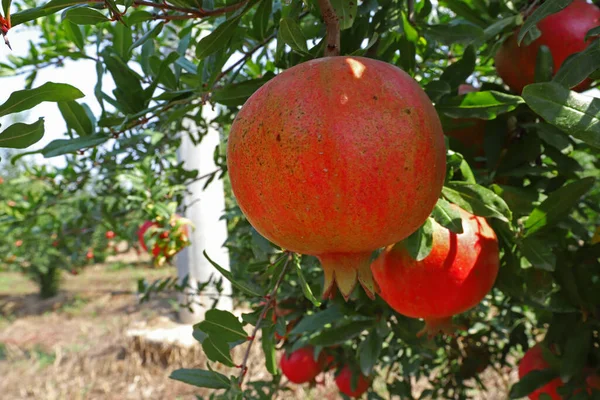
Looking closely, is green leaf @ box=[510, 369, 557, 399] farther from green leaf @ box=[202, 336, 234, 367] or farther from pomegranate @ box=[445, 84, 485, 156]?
green leaf @ box=[202, 336, 234, 367]

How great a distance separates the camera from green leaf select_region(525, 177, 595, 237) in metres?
Result: 0.79

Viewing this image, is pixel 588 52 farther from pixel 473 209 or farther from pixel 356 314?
pixel 356 314

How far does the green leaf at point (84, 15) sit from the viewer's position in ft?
1.91

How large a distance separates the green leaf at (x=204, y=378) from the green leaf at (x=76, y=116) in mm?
386

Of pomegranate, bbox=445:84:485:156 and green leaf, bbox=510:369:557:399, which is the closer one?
pomegranate, bbox=445:84:485:156

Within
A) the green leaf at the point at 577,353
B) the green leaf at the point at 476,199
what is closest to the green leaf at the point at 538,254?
the green leaf at the point at 476,199

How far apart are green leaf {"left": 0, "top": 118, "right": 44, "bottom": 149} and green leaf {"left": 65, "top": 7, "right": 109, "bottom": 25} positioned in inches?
4.7

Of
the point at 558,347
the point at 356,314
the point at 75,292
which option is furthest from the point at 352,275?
the point at 75,292

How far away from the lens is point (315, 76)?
0.50 m

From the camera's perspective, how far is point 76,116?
837mm

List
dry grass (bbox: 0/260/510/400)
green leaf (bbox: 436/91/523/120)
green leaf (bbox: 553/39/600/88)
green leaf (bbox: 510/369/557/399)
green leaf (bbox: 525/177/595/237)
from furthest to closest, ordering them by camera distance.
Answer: dry grass (bbox: 0/260/510/400) < green leaf (bbox: 510/369/557/399) < green leaf (bbox: 525/177/595/237) < green leaf (bbox: 436/91/523/120) < green leaf (bbox: 553/39/600/88)

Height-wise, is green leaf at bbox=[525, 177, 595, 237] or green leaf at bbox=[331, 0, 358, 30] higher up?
green leaf at bbox=[331, 0, 358, 30]

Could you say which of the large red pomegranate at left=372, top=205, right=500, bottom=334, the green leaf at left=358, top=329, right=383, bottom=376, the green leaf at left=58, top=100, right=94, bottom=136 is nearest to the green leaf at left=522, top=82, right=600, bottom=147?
the large red pomegranate at left=372, top=205, right=500, bottom=334

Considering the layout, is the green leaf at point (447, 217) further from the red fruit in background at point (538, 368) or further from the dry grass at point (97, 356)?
the dry grass at point (97, 356)
